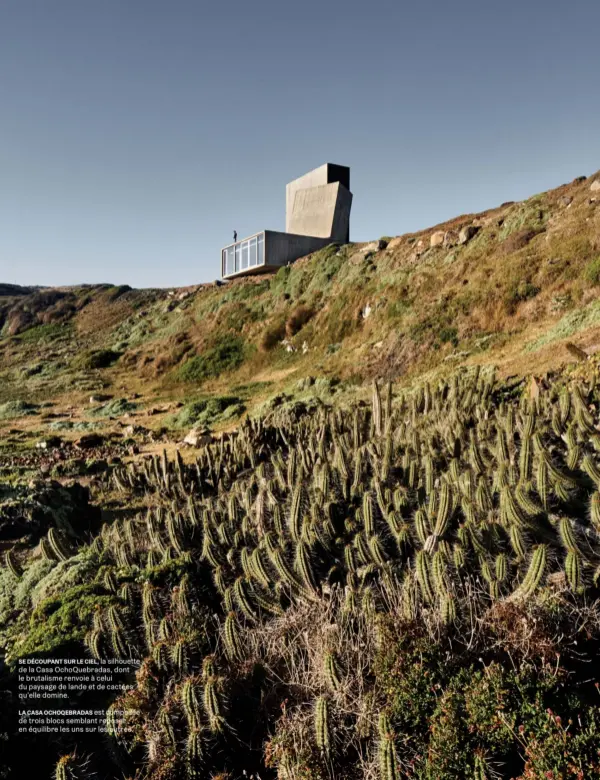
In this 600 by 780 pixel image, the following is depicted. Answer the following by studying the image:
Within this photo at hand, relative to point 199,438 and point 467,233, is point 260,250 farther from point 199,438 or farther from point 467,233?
point 199,438

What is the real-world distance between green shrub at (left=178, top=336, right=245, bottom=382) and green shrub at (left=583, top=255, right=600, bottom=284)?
17.4 m

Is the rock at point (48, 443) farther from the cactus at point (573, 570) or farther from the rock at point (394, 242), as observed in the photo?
the rock at point (394, 242)

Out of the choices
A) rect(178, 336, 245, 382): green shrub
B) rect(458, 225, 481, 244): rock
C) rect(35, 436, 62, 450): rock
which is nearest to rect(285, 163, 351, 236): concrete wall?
rect(458, 225, 481, 244): rock

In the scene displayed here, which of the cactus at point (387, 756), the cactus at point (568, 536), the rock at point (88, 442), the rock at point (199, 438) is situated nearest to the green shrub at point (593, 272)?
the rock at point (199, 438)

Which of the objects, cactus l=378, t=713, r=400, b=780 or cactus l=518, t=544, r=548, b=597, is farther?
cactus l=518, t=544, r=548, b=597

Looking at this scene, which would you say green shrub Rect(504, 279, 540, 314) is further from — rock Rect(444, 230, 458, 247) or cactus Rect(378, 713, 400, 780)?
cactus Rect(378, 713, 400, 780)

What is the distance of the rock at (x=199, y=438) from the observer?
46.1ft

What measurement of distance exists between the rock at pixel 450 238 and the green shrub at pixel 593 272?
1056 centimetres

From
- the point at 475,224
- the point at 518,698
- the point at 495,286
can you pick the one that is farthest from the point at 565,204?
the point at 518,698

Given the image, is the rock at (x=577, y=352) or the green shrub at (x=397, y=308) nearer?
the rock at (x=577, y=352)

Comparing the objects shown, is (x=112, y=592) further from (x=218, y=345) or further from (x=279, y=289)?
(x=279, y=289)

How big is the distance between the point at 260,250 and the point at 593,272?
2548cm

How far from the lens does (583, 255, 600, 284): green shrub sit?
15.0m

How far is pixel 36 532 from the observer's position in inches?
322
